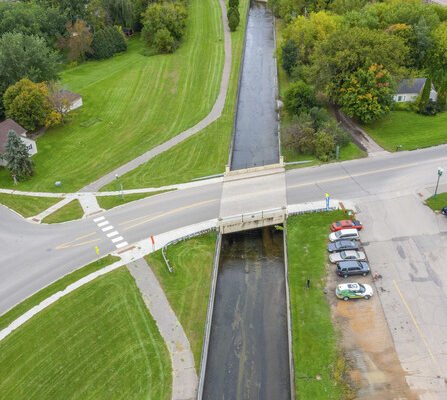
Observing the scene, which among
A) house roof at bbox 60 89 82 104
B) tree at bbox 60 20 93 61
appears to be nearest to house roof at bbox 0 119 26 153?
house roof at bbox 60 89 82 104

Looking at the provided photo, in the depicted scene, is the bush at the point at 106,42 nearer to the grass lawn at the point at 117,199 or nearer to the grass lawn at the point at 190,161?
the grass lawn at the point at 190,161

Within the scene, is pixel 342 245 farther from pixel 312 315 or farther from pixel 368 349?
pixel 368 349

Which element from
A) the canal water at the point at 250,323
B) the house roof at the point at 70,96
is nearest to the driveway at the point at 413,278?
the canal water at the point at 250,323

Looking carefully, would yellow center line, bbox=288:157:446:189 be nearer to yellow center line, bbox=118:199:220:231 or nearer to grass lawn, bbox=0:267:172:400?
yellow center line, bbox=118:199:220:231

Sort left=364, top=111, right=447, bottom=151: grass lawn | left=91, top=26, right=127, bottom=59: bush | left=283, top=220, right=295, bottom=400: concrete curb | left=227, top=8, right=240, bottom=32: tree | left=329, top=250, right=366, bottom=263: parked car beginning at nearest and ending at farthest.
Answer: left=283, top=220, right=295, bottom=400: concrete curb < left=329, top=250, right=366, bottom=263: parked car < left=364, top=111, right=447, bottom=151: grass lawn < left=91, top=26, right=127, bottom=59: bush < left=227, top=8, right=240, bottom=32: tree

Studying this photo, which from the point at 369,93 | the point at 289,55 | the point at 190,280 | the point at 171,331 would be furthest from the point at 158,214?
the point at 289,55

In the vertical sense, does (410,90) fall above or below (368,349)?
above
